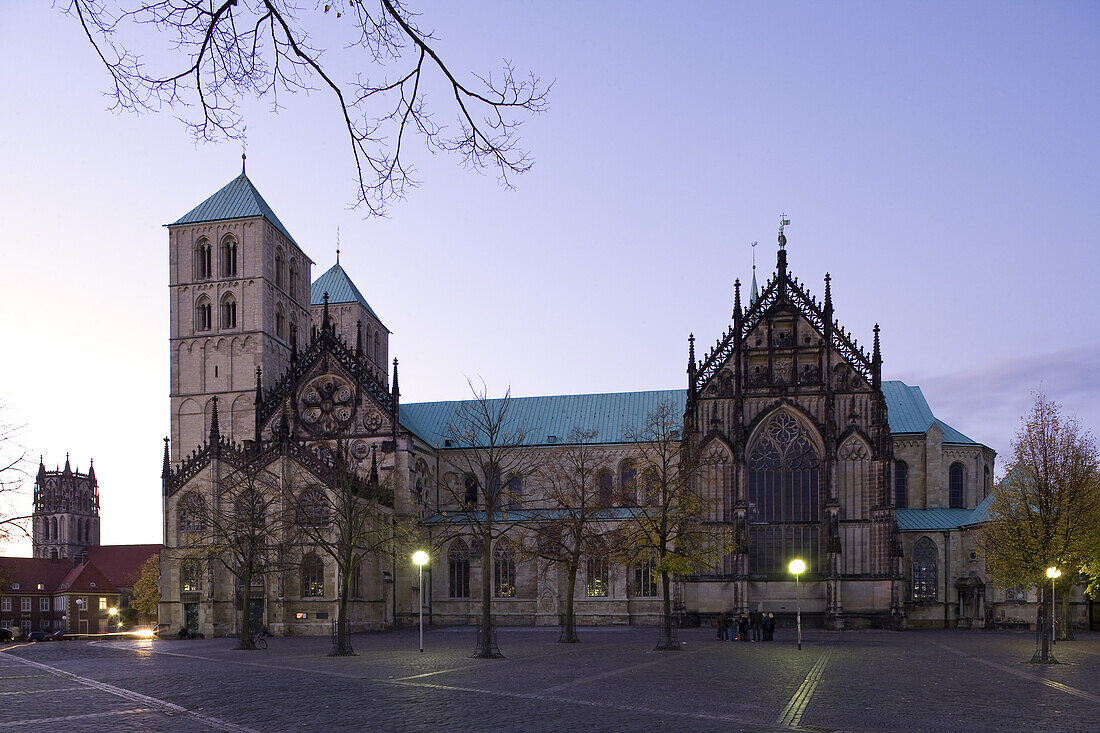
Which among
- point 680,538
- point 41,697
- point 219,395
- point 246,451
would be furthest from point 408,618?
point 41,697

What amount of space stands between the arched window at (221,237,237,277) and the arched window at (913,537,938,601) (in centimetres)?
5141

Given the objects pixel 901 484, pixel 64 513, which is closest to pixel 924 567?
pixel 901 484

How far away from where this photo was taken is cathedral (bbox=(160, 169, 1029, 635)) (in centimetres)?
5819

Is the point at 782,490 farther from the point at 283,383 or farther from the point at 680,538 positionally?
the point at 283,383

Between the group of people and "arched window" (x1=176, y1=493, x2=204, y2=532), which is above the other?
"arched window" (x1=176, y1=493, x2=204, y2=532)

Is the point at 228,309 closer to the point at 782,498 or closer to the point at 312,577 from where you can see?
the point at 312,577

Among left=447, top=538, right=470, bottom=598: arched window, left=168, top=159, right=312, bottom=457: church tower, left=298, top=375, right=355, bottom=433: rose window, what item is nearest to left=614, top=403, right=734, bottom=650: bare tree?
left=447, top=538, right=470, bottom=598: arched window

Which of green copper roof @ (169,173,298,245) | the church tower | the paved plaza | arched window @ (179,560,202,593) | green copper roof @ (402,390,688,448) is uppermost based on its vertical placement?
green copper roof @ (169,173,298,245)

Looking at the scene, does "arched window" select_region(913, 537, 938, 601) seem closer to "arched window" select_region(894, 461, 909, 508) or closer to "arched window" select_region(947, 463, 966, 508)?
"arched window" select_region(894, 461, 909, 508)

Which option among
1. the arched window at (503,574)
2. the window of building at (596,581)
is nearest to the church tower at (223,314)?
the arched window at (503,574)

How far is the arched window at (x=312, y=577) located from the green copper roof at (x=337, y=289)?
39.3 metres

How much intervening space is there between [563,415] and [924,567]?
93.8ft

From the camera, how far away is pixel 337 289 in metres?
93.9

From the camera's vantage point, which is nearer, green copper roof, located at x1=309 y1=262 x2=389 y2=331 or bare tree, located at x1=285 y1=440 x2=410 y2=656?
bare tree, located at x1=285 y1=440 x2=410 y2=656
